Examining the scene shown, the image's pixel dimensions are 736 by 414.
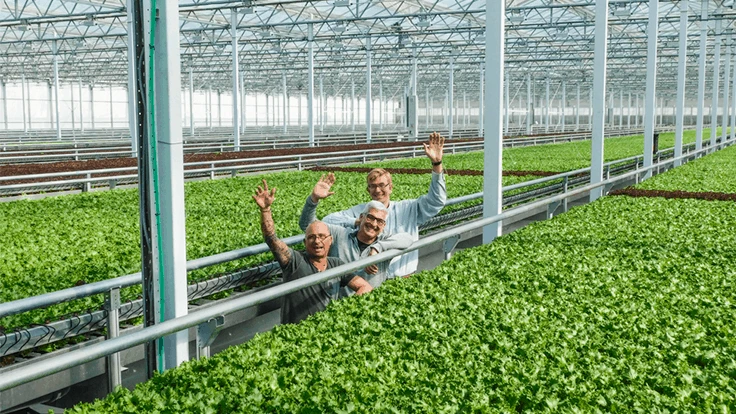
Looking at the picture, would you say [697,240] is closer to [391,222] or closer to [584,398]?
[391,222]

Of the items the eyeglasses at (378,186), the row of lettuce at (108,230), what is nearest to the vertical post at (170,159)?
the row of lettuce at (108,230)

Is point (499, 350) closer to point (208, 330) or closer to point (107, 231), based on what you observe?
point (208, 330)

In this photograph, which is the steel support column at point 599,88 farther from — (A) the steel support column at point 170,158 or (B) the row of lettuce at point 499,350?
(A) the steel support column at point 170,158

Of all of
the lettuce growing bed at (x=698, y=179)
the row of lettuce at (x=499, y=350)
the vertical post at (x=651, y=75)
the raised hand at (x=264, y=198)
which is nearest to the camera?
the row of lettuce at (x=499, y=350)

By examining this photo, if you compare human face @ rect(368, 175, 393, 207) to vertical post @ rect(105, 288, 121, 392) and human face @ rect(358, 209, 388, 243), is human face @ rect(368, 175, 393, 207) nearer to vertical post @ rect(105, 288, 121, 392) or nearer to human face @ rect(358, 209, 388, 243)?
human face @ rect(358, 209, 388, 243)

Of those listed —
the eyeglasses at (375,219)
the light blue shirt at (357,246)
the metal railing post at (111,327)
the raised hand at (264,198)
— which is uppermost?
the raised hand at (264,198)

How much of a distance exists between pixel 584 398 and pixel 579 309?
1954mm

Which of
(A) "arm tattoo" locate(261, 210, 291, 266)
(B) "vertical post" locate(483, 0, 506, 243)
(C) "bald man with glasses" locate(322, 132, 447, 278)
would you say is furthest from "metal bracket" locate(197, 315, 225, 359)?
(B) "vertical post" locate(483, 0, 506, 243)

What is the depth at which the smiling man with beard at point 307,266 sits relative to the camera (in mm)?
5969

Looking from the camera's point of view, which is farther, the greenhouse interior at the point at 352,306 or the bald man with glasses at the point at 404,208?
the bald man with glasses at the point at 404,208

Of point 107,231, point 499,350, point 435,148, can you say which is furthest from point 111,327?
point 107,231

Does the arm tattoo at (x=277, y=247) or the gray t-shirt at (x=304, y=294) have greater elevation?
the arm tattoo at (x=277, y=247)

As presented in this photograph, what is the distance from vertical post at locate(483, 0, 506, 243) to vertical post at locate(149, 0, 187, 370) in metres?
5.53

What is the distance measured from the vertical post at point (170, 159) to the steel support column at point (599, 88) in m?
11.2
